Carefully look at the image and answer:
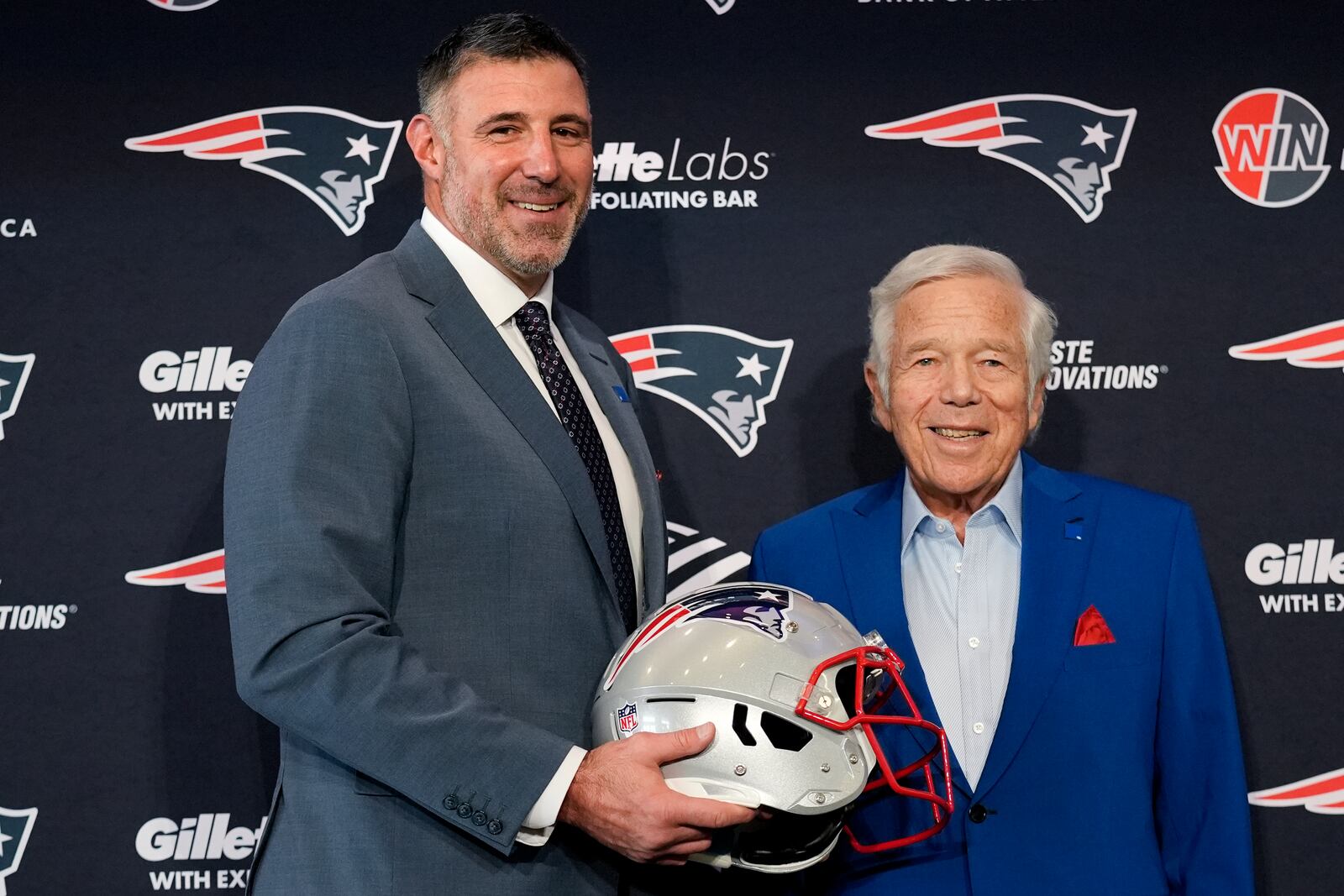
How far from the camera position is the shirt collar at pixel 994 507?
270 cm

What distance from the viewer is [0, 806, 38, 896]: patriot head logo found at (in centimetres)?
343

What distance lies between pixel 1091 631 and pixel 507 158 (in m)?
1.55

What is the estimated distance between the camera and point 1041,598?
2.58 meters

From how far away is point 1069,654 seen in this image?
8.31ft

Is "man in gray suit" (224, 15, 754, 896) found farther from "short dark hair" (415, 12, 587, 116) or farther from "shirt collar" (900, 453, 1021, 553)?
"shirt collar" (900, 453, 1021, 553)

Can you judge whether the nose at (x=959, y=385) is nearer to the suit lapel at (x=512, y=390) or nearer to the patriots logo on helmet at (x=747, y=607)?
the patriots logo on helmet at (x=747, y=607)

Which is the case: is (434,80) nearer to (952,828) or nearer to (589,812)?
(589,812)

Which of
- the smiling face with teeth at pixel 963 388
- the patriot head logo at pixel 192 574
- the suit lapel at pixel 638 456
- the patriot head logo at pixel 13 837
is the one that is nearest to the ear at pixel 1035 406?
the smiling face with teeth at pixel 963 388

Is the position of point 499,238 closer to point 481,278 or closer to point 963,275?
point 481,278

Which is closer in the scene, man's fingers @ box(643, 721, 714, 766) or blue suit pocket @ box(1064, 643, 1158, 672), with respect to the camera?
man's fingers @ box(643, 721, 714, 766)

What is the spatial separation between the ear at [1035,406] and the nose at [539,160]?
1.15 metres

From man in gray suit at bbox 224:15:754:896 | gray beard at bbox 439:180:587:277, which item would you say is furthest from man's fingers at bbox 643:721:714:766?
gray beard at bbox 439:180:587:277

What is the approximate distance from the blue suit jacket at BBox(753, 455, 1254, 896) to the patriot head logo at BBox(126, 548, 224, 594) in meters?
1.91

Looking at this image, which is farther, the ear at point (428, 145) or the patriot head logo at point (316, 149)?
the patriot head logo at point (316, 149)
